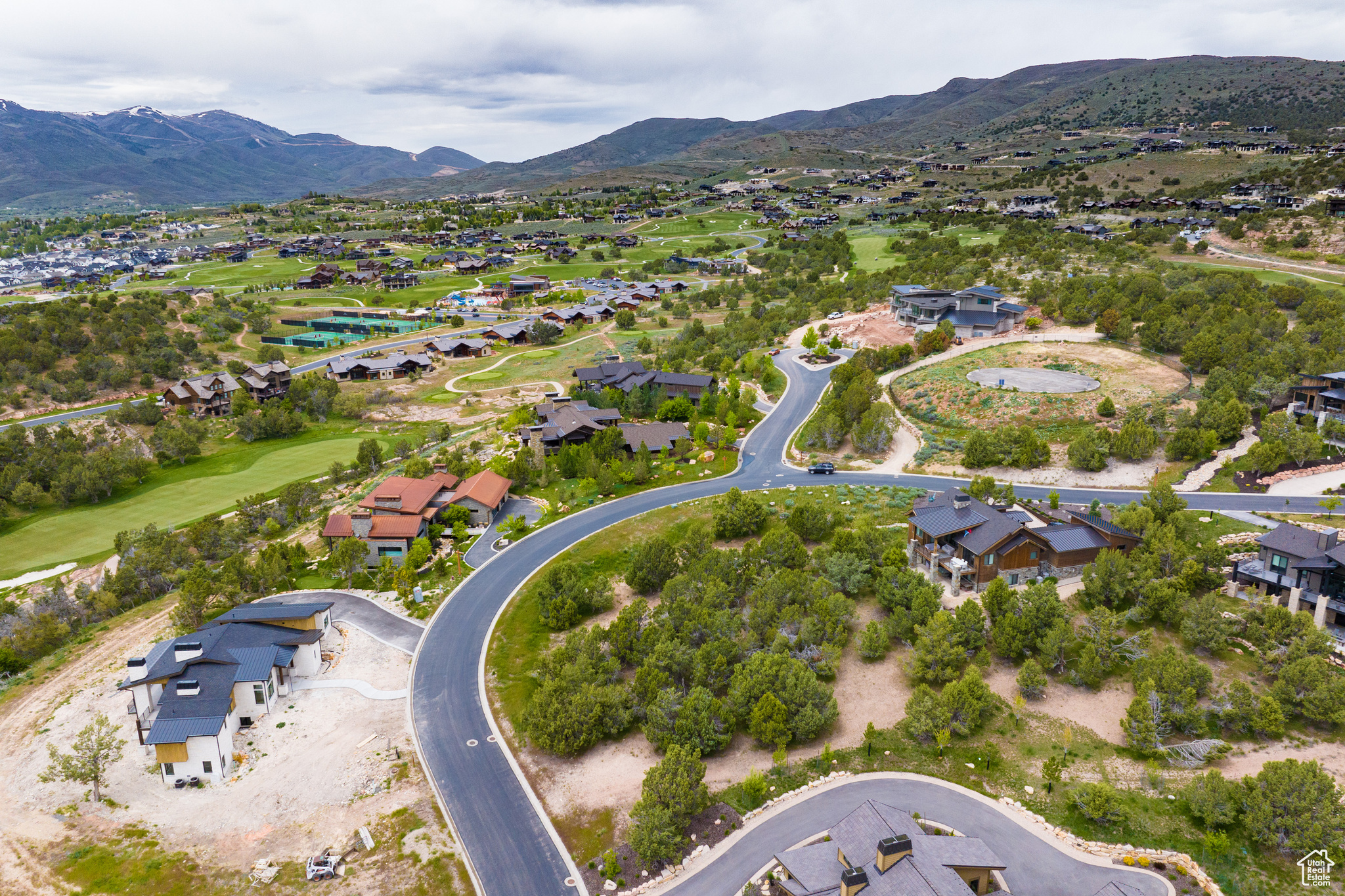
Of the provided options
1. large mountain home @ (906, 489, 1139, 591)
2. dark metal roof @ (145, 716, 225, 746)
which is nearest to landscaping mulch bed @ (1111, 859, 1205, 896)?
large mountain home @ (906, 489, 1139, 591)

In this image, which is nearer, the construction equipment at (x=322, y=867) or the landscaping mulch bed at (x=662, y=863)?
the landscaping mulch bed at (x=662, y=863)

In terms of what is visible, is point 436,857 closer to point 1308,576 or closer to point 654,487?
point 654,487

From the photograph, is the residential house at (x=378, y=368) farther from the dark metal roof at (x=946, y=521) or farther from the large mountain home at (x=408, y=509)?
the dark metal roof at (x=946, y=521)

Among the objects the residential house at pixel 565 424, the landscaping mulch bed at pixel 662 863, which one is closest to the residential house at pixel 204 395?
the residential house at pixel 565 424

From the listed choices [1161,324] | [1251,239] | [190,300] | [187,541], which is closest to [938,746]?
[187,541]

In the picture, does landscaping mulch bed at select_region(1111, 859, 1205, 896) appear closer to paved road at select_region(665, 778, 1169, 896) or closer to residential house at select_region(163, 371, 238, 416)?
paved road at select_region(665, 778, 1169, 896)

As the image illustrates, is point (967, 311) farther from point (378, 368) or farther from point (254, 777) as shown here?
point (254, 777)
